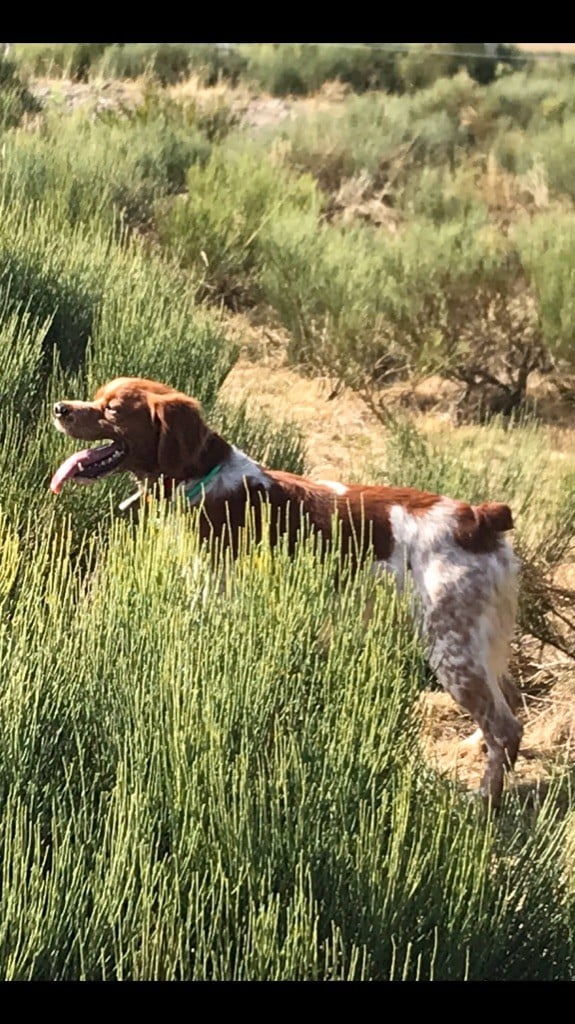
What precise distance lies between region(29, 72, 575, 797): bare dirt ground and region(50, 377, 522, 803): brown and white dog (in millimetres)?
225

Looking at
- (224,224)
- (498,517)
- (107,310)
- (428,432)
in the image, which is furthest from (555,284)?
(498,517)

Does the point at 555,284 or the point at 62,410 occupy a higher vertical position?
the point at 62,410

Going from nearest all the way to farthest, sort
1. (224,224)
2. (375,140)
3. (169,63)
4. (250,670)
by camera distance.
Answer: (250,670) → (224,224) → (375,140) → (169,63)

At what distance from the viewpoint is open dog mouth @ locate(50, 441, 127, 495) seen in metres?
4.71

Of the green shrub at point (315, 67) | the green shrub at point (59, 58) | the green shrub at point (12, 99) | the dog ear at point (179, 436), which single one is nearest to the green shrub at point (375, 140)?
the green shrub at point (12, 99)

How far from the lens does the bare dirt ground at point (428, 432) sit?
475 centimetres

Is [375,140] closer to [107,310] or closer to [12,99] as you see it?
[12,99]

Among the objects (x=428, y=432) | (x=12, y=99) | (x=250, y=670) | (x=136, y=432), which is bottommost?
(x=428, y=432)

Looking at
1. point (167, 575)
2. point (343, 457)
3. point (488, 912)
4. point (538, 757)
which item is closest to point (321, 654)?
point (167, 575)

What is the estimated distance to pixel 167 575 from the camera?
3385mm

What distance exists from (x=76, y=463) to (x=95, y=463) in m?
0.07

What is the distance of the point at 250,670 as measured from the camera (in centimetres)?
301

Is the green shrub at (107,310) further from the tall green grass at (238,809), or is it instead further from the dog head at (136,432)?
the tall green grass at (238,809)

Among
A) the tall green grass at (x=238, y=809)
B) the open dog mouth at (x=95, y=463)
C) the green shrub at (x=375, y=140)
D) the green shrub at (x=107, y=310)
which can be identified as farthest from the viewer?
the green shrub at (x=375, y=140)
